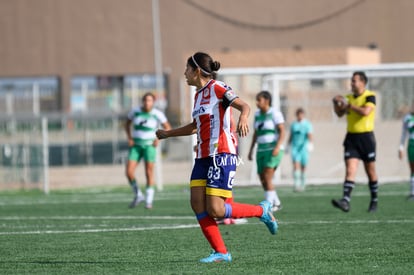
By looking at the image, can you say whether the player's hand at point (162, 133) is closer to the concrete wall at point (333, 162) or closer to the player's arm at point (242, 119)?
the player's arm at point (242, 119)

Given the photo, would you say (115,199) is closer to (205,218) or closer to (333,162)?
(333,162)

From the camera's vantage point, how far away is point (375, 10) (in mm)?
52500

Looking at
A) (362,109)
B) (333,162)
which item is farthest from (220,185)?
(333,162)

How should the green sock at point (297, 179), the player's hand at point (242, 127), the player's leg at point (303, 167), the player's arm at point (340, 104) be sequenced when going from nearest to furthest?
the player's hand at point (242, 127), the player's arm at point (340, 104), the green sock at point (297, 179), the player's leg at point (303, 167)

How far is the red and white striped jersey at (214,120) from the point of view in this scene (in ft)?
34.2

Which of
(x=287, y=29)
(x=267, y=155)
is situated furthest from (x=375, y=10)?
Result: (x=267, y=155)

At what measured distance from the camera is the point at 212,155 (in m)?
10.4

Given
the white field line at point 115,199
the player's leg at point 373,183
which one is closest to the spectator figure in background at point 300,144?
the white field line at point 115,199

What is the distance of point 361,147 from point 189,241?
4934 millimetres

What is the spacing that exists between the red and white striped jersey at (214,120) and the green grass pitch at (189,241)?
114 centimetres

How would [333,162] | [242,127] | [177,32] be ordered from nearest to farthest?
[242,127]
[333,162]
[177,32]

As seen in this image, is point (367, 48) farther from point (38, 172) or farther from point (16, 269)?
point (16, 269)

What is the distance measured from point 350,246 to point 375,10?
4205 cm

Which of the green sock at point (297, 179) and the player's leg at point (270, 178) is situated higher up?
the player's leg at point (270, 178)
